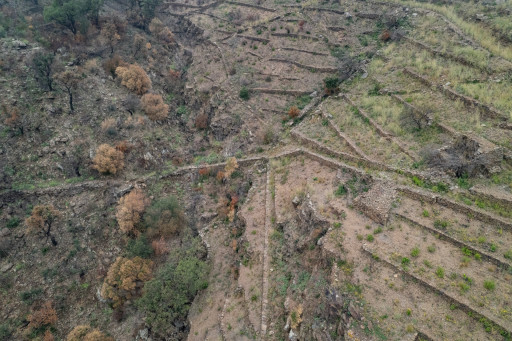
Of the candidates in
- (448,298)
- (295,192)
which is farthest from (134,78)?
(448,298)

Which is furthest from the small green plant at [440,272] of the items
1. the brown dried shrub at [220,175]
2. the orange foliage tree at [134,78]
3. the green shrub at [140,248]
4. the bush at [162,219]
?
the orange foliage tree at [134,78]

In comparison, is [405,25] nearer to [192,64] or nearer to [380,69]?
[380,69]

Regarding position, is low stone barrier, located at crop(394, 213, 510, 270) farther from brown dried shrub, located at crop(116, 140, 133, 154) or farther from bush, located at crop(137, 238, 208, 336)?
brown dried shrub, located at crop(116, 140, 133, 154)

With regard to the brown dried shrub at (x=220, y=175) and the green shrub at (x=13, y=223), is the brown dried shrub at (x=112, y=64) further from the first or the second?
the green shrub at (x=13, y=223)

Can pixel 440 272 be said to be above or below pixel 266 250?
above

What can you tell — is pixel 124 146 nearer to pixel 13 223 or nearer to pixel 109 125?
pixel 109 125

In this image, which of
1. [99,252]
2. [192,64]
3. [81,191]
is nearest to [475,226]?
[99,252]
